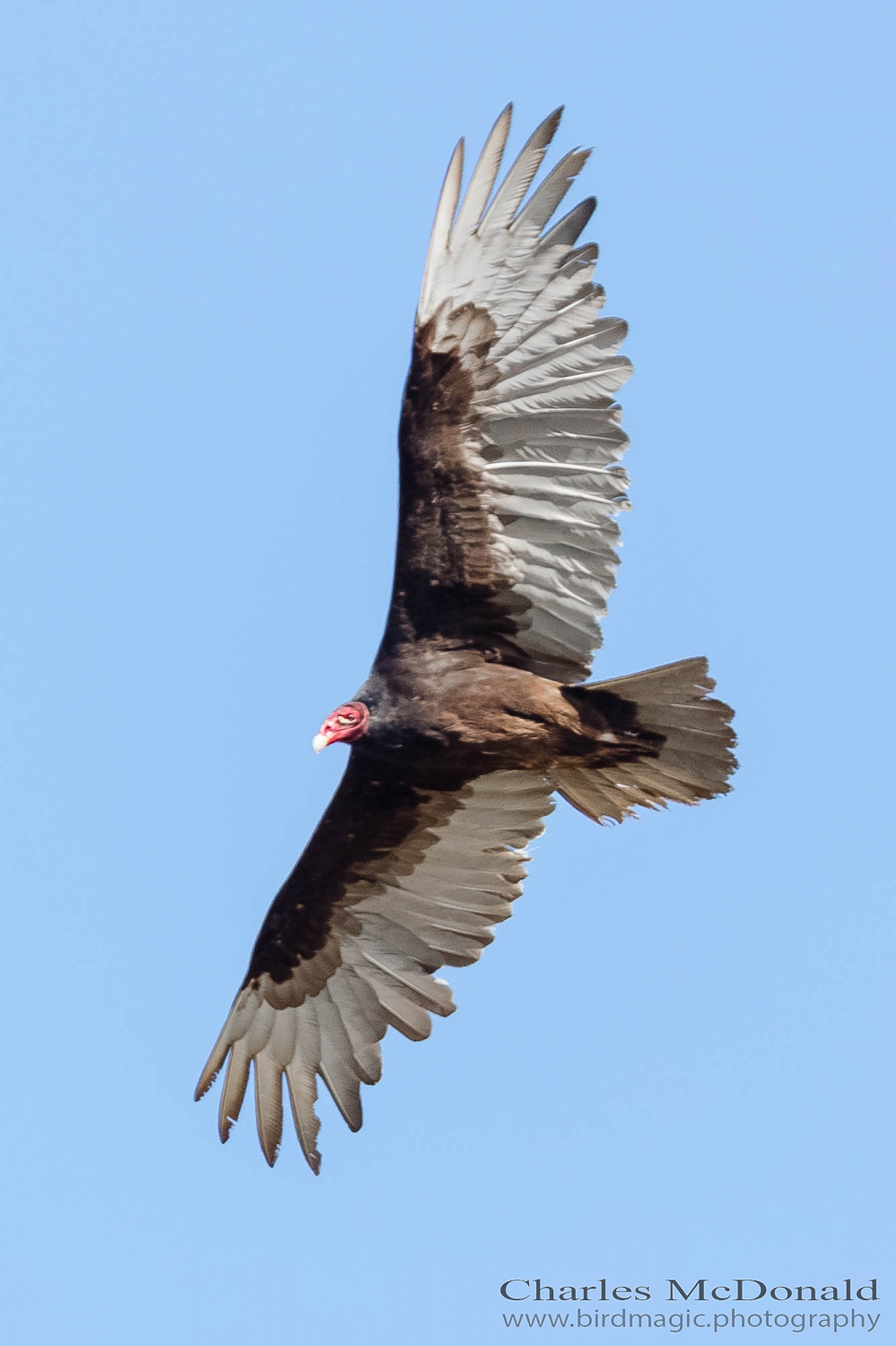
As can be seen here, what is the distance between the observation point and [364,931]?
29.2 feet

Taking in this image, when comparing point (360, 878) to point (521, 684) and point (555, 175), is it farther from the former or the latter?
point (555, 175)

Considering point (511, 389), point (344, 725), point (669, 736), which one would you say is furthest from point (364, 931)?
point (511, 389)

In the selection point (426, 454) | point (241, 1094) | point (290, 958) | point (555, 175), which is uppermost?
point (555, 175)

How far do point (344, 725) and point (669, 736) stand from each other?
4.16 feet

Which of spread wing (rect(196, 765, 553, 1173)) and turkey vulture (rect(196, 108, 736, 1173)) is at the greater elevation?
turkey vulture (rect(196, 108, 736, 1173))

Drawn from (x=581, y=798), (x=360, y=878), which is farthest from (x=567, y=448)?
(x=360, y=878)

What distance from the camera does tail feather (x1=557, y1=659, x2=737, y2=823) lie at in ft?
25.6

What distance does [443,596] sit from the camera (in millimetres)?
8086

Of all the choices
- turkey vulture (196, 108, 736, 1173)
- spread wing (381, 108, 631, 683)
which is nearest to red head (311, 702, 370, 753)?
turkey vulture (196, 108, 736, 1173)

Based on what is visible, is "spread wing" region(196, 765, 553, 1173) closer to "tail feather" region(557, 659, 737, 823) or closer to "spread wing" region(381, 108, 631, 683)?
"tail feather" region(557, 659, 737, 823)

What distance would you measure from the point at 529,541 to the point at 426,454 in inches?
21.1

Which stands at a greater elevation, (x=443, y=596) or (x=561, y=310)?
(x=561, y=310)

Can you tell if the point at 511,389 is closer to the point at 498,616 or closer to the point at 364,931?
the point at 498,616

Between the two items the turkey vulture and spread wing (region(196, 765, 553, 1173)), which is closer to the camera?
the turkey vulture
